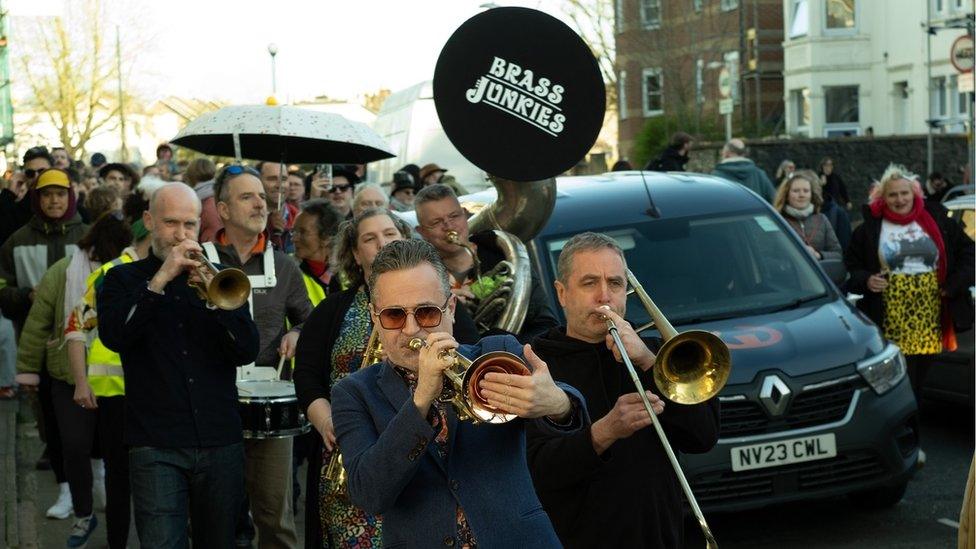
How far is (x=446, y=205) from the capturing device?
6.79 meters

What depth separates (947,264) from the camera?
400 inches

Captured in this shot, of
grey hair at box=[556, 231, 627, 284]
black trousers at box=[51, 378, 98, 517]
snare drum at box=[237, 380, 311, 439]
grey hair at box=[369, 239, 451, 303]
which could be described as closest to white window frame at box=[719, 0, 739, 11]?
black trousers at box=[51, 378, 98, 517]

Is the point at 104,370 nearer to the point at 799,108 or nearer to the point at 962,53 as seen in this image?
the point at 962,53

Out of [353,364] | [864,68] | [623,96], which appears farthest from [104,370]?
[623,96]

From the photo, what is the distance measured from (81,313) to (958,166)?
2676 centimetres

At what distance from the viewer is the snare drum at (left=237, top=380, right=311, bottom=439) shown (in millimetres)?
6441

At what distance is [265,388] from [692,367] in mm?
2704

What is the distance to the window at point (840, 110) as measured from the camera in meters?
43.7

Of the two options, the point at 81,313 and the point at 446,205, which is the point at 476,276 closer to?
the point at 446,205

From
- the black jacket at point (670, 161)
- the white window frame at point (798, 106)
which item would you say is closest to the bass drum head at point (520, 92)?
the black jacket at point (670, 161)

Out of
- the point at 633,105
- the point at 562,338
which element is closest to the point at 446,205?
the point at 562,338

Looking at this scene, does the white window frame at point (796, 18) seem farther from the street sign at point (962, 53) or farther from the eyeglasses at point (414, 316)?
the eyeglasses at point (414, 316)

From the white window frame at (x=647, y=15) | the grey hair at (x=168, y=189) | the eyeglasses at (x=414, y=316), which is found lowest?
the eyeglasses at (x=414, y=316)

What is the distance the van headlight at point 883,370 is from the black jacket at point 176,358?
3.40 meters
